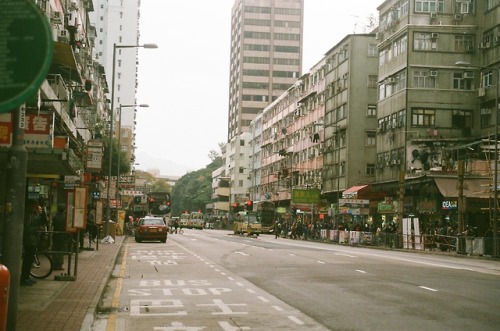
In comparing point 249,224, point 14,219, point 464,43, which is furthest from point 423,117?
point 14,219

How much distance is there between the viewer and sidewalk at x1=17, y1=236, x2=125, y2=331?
1086cm

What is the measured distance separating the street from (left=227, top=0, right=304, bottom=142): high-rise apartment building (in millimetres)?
128675

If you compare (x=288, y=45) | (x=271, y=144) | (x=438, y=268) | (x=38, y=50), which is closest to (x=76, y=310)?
(x=38, y=50)

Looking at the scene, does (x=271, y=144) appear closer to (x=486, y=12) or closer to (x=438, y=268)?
(x=486, y=12)

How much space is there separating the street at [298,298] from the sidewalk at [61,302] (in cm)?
33

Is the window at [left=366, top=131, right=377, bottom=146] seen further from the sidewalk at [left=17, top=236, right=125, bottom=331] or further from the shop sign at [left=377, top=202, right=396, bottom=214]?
the sidewalk at [left=17, top=236, right=125, bottom=331]

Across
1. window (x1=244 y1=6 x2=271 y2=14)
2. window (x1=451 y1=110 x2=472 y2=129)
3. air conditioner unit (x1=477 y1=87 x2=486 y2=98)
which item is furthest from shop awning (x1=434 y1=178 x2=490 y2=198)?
window (x1=244 y1=6 x2=271 y2=14)

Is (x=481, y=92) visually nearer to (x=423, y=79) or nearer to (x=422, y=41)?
(x=423, y=79)

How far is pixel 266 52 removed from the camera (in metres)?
152

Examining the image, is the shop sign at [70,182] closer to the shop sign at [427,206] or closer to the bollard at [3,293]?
the bollard at [3,293]

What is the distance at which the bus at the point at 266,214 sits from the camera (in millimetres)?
84750

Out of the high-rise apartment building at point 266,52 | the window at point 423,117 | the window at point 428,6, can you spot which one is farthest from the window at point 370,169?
the high-rise apartment building at point 266,52

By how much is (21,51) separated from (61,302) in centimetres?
912

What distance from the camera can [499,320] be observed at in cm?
1223
